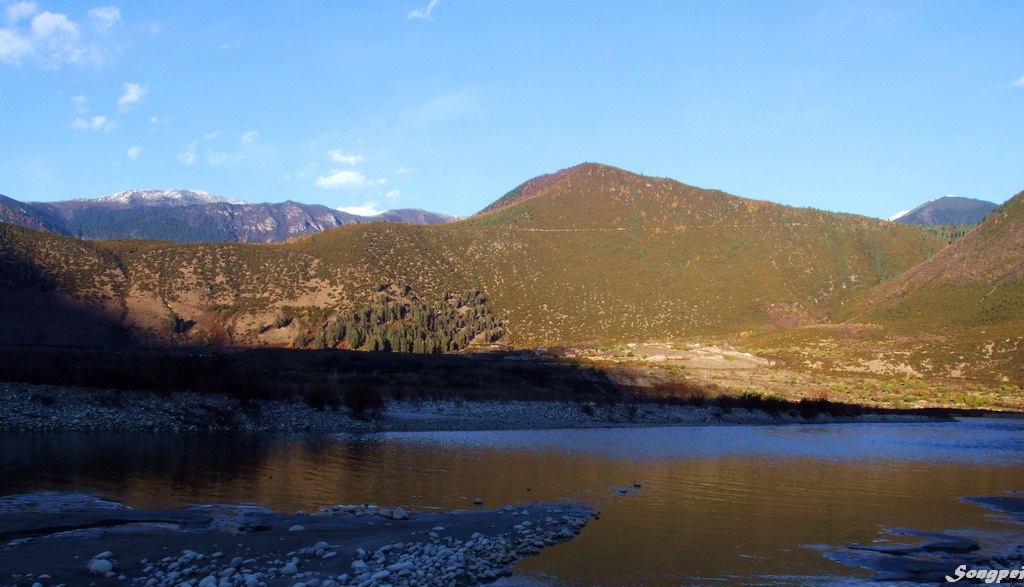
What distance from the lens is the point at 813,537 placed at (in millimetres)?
14180

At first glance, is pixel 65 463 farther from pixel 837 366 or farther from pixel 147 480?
pixel 837 366

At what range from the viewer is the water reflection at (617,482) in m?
12.8

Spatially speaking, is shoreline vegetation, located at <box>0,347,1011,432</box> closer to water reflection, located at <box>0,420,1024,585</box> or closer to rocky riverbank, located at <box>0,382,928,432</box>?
rocky riverbank, located at <box>0,382,928,432</box>

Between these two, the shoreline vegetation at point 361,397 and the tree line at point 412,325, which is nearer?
the shoreline vegetation at point 361,397

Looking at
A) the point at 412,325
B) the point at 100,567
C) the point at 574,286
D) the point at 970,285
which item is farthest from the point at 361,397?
the point at 970,285

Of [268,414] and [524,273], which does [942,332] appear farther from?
[268,414]

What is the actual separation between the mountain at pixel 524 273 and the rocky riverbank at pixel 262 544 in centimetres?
6623

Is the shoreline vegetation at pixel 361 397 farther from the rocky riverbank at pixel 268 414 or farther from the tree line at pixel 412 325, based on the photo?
the tree line at pixel 412 325

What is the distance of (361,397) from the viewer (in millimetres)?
35719

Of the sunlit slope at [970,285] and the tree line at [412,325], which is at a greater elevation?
the sunlit slope at [970,285]

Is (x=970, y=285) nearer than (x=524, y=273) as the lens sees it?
Yes

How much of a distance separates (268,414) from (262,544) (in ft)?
68.7

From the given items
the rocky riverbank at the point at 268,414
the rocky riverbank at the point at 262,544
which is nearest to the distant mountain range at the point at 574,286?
the rocky riverbank at the point at 268,414

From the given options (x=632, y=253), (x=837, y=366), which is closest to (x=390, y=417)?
(x=837, y=366)
